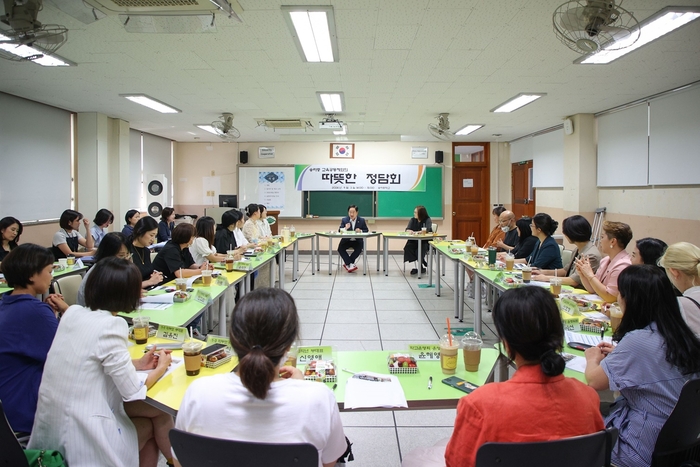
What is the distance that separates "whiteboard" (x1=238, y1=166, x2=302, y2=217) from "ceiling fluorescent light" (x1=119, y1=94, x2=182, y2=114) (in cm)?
343

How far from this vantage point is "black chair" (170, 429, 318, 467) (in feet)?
3.63

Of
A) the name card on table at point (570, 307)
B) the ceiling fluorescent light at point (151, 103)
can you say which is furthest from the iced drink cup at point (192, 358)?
the ceiling fluorescent light at point (151, 103)

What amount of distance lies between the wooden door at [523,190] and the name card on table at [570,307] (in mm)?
7293

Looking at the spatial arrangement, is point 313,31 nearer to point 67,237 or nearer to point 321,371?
point 321,371

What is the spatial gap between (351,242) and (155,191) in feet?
13.6

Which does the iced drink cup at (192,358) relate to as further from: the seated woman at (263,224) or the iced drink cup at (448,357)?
the seated woman at (263,224)

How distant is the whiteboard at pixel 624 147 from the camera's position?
20.2 feet

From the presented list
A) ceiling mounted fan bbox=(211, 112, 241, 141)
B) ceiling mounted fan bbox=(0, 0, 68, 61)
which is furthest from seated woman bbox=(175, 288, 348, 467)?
ceiling mounted fan bbox=(211, 112, 241, 141)

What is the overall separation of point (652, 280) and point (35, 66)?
222 inches

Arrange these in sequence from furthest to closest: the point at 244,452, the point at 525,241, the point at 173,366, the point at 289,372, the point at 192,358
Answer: the point at 525,241 < the point at 173,366 < the point at 192,358 < the point at 289,372 < the point at 244,452

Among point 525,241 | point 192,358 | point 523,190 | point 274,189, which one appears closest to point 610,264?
point 525,241

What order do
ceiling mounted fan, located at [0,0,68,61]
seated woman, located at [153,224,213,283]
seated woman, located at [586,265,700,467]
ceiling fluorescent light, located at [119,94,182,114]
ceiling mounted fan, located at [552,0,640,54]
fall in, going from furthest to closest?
ceiling fluorescent light, located at [119,94,182,114] → seated woman, located at [153,224,213,283] → ceiling mounted fan, located at [0,0,68,61] → ceiling mounted fan, located at [552,0,640,54] → seated woman, located at [586,265,700,467]

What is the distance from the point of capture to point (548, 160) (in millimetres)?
8789

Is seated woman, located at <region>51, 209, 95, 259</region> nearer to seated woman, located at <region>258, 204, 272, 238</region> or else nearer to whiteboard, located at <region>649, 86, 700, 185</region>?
seated woman, located at <region>258, 204, 272, 238</region>
